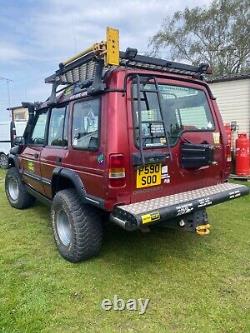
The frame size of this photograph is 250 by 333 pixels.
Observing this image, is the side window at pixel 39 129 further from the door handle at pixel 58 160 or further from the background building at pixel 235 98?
the background building at pixel 235 98

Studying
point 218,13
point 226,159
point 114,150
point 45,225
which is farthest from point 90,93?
point 218,13

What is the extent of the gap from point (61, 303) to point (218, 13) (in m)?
27.5

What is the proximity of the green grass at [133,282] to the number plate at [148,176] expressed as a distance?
3.40ft

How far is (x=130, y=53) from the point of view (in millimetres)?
3393

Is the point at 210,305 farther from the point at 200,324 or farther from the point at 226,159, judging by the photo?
the point at 226,159

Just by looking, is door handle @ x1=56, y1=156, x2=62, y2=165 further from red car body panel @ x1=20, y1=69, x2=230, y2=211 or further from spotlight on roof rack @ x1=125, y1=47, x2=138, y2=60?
spotlight on roof rack @ x1=125, y1=47, x2=138, y2=60

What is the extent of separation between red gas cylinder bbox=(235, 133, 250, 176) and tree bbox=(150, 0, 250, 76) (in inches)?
710

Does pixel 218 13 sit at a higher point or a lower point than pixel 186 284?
higher

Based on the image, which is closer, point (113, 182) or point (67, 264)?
point (113, 182)

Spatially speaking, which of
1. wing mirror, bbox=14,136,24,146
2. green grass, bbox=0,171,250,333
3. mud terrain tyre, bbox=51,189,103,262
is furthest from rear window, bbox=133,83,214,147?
wing mirror, bbox=14,136,24,146

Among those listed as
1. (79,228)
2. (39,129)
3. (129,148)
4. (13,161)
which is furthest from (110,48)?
(13,161)

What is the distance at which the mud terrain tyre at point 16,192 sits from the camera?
20.0 ft

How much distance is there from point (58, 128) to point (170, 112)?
1.57 metres

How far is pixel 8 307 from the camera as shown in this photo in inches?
119
